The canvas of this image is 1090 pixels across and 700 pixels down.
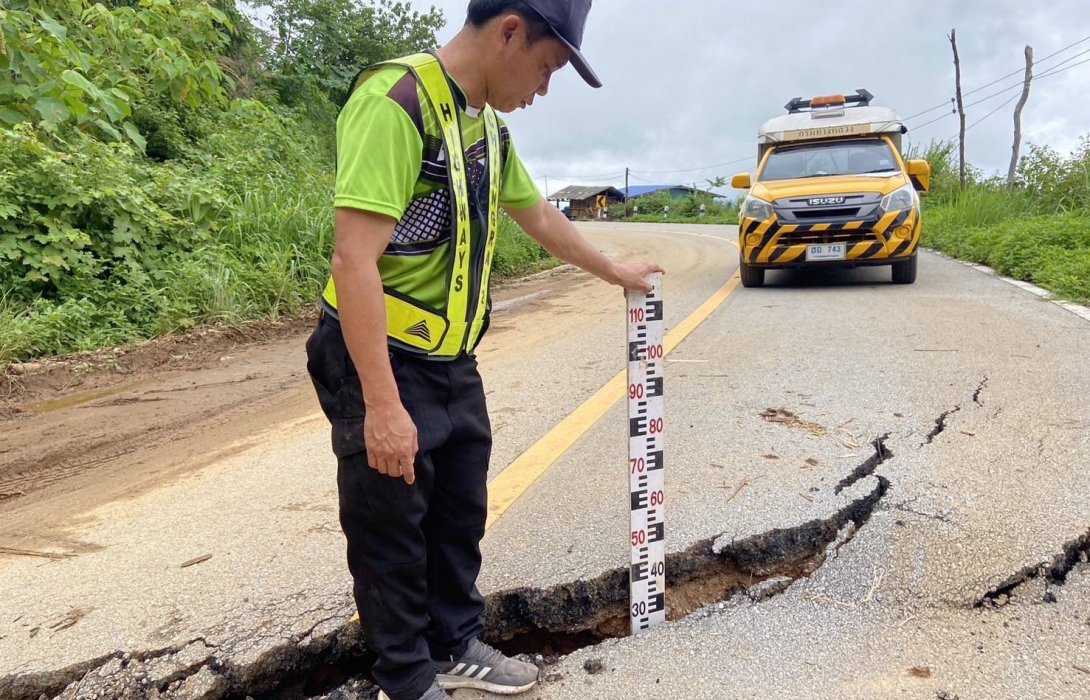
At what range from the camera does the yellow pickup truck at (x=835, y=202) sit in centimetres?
754

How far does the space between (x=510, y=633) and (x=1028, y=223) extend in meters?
11.1

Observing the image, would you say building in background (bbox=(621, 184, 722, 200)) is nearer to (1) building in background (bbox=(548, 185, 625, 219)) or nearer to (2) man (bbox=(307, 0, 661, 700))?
(1) building in background (bbox=(548, 185, 625, 219))

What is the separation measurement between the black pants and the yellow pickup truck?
6.67m

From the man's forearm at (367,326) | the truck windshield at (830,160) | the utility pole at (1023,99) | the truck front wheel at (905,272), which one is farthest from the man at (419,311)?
the utility pole at (1023,99)

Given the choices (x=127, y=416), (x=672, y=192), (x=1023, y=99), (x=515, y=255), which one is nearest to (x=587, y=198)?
(x=672, y=192)

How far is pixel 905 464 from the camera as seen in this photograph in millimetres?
2977

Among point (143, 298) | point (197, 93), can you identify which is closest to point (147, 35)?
point (197, 93)

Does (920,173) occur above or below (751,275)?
above

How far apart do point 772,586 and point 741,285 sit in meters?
6.79

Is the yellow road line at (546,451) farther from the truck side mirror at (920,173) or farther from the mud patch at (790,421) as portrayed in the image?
the truck side mirror at (920,173)

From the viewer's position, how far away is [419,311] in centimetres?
156

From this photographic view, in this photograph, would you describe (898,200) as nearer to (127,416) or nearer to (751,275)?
(751,275)

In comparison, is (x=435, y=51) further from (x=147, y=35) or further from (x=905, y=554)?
(x=147, y=35)

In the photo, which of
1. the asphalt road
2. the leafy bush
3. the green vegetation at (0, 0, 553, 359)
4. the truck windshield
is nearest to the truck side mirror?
the truck windshield
